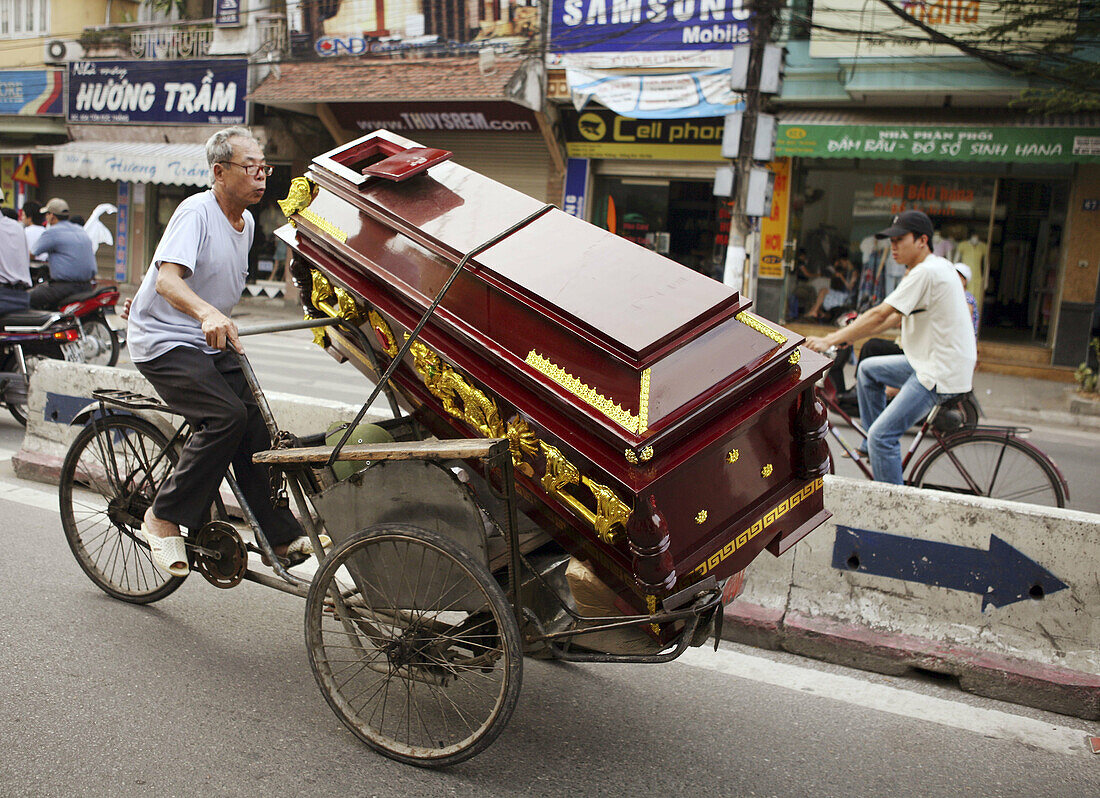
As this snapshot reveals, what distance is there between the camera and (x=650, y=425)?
2275mm

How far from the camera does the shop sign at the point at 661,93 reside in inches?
520

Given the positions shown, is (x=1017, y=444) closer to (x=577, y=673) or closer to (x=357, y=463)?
(x=577, y=673)

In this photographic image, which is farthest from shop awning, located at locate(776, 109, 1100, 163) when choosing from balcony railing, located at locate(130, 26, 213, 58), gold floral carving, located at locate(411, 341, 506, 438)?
balcony railing, located at locate(130, 26, 213, 58)

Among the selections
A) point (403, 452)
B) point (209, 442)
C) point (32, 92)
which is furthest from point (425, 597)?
point (32, 92)

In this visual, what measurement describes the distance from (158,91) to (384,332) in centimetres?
1857

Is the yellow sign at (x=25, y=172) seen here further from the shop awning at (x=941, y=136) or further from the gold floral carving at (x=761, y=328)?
the gold floral carving at (x=761, y=328)

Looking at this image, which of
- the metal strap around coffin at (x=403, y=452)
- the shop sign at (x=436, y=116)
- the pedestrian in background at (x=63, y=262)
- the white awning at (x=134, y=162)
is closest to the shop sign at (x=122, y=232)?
the white awning at (x=134, y=162)

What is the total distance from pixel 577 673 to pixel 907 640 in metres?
1.25

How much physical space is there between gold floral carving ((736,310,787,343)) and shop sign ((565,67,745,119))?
36.6 feet

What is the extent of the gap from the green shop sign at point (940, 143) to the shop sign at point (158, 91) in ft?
35.8

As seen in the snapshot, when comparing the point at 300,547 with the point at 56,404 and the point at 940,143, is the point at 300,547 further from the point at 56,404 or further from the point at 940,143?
the point at 940,143

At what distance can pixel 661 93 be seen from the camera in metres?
13.6

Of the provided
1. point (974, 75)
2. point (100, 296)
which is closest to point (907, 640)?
point (100, 296)

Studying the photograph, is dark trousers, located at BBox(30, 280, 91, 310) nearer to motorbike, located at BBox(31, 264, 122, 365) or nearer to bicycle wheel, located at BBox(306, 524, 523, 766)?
motorbike, located at BBox(31, 264, 122, 365)
